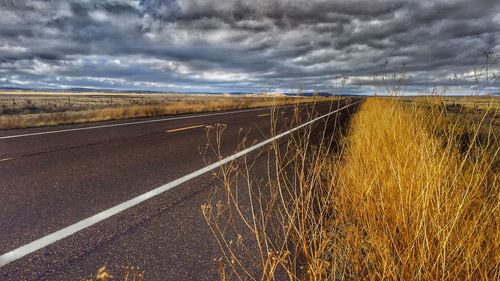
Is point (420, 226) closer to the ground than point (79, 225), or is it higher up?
higher up

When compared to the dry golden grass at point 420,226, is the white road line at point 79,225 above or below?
below

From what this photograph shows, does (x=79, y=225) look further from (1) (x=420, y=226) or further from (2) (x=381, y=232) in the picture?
(1) (x=420, y=226)

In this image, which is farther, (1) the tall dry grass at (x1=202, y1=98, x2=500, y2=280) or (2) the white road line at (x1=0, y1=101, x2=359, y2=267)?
(2) the white road line at (x1=0, y1=101, x2=359, y2=267)

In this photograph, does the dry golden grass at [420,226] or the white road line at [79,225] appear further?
the white road line at [79,225]

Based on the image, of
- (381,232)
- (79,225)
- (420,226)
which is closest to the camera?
(420,226)

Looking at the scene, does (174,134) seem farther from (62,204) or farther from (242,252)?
(242,252)

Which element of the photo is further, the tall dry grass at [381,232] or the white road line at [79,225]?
the white road line at [79,225]

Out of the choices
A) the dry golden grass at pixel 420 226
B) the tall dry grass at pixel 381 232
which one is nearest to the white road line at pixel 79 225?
the tall dry grass at pixel 381 232

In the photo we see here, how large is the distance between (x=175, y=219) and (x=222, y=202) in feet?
2.31

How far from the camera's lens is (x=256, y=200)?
3.98 meters

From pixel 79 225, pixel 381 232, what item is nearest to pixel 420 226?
pixel 381 232

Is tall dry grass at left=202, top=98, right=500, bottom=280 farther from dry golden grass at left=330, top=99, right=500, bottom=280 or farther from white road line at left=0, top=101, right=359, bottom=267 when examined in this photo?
white road line at left=0, top=101, right=359, bottom=267

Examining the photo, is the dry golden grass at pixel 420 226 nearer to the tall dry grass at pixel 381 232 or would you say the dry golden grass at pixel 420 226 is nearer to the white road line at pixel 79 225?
the tall dry grass at pixel 381 232

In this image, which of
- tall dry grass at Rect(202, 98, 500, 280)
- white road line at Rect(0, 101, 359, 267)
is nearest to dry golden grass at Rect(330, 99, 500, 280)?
tall dry grass at Rect(202, 98, 500, 280)
